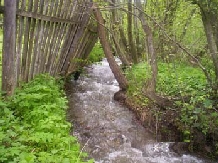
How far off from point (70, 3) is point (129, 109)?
314 centimetres

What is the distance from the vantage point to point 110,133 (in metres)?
6.07

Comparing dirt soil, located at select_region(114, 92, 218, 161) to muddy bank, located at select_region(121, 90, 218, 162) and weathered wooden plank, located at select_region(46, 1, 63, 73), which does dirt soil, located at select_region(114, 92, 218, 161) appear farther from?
weathered wooden plank, located at select_region(46, 1, 63, 73)

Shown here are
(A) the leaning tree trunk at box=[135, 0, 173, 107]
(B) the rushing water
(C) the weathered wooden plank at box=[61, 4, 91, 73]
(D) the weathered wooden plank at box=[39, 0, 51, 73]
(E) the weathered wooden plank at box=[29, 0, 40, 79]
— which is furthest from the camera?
(C) the weathered wooden plank at box=[61, 4, 91, 73]

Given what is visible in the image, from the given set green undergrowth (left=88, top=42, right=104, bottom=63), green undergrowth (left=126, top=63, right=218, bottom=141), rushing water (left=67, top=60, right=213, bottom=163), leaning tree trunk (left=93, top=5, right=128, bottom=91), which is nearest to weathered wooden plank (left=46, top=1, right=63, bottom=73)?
rushing water (left=67, top=60, right=213, bottom=163)

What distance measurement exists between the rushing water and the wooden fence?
1.12 m

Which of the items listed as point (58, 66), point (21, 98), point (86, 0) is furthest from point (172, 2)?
point (21, 98)

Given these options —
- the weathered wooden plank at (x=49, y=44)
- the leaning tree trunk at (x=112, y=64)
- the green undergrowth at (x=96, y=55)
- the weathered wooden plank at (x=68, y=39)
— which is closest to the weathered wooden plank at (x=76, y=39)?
the weathered wooden plank at (x=68, y=39)

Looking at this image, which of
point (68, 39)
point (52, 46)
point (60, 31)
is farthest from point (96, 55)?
point (52, 46)

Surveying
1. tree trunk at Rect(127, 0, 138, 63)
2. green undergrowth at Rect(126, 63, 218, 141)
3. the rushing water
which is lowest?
the rushing water

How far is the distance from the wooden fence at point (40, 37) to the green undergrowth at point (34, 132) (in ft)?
→ 1.80

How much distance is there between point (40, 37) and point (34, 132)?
2735mm

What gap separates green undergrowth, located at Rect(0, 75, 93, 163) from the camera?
116 inches

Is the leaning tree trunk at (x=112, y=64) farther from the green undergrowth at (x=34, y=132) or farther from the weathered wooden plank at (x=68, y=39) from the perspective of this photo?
the green undergrowth at (x=34, y=132)

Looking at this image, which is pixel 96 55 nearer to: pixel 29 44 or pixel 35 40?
pixel 35 40
